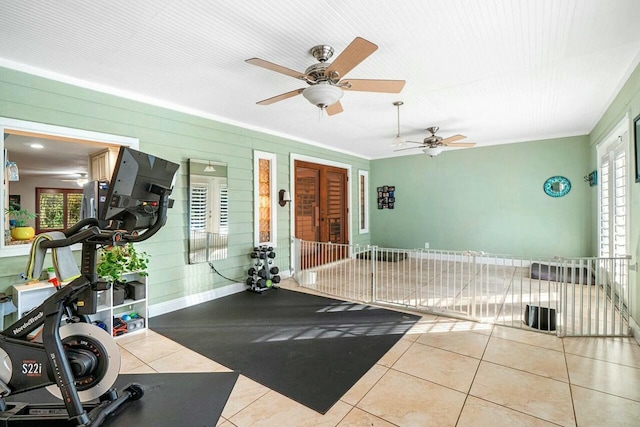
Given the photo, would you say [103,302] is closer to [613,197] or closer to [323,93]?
[323,93]

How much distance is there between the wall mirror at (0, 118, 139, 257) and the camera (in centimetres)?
288

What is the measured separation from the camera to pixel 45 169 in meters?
7.89

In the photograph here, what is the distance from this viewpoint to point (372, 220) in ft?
27.5

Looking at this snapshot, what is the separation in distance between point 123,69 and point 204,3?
4.84 feet

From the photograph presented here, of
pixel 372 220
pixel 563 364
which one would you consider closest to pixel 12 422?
pixel 563 364

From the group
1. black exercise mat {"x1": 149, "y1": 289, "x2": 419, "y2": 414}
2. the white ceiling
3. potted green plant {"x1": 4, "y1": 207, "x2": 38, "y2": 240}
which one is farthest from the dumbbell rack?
potted green plant {"x1": 4, "y1": 207, "x2": 38, "y2": 240}

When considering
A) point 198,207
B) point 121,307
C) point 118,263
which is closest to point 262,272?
point 198,207

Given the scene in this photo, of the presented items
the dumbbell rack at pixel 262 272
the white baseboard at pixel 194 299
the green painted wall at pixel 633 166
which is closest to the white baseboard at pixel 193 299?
the white baseboard at pixel 194 299

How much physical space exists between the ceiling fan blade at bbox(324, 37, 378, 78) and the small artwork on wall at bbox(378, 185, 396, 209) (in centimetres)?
580

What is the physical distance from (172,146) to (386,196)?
553cm

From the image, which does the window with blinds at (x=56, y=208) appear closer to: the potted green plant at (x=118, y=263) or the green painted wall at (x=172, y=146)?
the green painted wall at (x=172, y=146)

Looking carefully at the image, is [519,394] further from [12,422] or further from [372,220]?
[372,220]

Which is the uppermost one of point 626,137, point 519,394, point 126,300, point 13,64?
point 13,64

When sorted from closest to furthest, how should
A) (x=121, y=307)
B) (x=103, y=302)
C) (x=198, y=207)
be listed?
(x=103, y=302) < (x=121, y=307) < (x=198, y=207)
